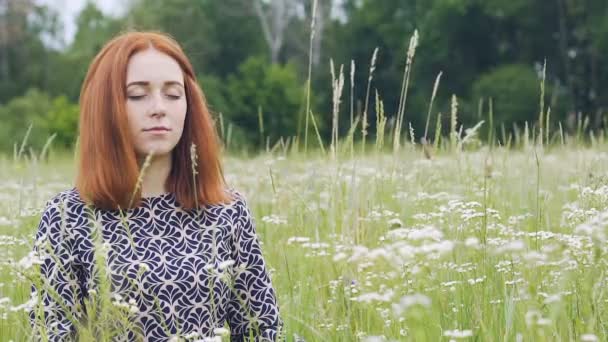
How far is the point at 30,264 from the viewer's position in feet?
6.14

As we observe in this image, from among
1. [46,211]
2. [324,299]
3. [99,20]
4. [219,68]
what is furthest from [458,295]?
[99,20]

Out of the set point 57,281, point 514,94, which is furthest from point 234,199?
point 514,94

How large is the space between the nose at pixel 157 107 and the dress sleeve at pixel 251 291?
0.40 m

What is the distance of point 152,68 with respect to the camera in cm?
261

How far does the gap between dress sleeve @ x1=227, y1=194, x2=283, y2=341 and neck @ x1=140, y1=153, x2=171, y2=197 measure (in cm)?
25

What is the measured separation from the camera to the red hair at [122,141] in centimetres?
252

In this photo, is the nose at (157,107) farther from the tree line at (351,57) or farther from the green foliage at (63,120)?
the tree line at (351,57)

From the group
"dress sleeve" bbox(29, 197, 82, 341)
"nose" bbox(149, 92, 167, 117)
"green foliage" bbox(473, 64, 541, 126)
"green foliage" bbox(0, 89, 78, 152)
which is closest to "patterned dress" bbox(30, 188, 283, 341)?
"dress sleeve" bbox(29, 197, 82, 341)

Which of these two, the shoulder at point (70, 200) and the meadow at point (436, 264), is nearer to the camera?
the meadow at point (436, 264)

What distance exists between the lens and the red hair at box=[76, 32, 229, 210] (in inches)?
99.2

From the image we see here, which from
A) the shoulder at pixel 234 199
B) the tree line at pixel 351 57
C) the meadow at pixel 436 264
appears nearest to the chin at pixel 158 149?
the shoulder at pixel 234 199

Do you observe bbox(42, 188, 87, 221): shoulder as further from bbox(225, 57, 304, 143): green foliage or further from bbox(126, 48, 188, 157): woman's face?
bbox(225, 57, 304, 143): green foliage

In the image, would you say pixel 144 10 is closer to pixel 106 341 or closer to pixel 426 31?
pixel 426 31

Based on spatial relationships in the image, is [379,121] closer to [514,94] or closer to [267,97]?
[514,94]
